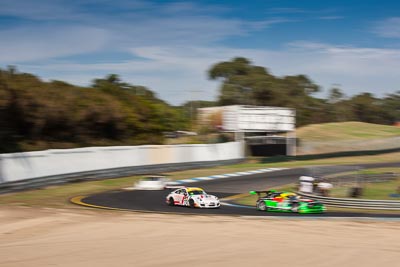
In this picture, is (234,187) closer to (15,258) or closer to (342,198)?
(342,198)

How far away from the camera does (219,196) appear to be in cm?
2877

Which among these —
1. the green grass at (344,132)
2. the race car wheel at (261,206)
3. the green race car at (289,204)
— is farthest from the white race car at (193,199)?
the green grass at (344,132)

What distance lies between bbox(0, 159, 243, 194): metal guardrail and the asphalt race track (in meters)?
3.60

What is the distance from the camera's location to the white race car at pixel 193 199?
75.2ft

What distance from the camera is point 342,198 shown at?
2269 centimetres

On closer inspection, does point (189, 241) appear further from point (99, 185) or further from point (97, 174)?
point (97, 174)

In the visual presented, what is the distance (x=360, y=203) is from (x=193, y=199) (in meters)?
6.70

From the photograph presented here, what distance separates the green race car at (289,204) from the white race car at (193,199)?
2011 millimetres

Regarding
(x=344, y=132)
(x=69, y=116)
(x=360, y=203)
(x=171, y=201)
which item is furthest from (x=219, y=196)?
(x=344, y=132)

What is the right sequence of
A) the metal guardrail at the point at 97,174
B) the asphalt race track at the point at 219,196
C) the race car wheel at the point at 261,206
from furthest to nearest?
the metal guardrail at the point at 97,174 → the race car wheel at the point at 261,206 → the asphalt race track at the point at 219,196

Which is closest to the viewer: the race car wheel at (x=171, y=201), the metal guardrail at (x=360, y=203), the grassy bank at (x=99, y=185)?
the metal guardrail at (x=360, y=203)

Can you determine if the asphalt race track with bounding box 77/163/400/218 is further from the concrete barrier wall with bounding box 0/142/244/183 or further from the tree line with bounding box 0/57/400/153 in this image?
the tree line with bounding box 0/57/400/153

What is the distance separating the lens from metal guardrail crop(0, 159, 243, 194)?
28125 mm

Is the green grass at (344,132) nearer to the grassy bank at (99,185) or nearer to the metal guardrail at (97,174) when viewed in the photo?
the grassy bank at (99,185)
